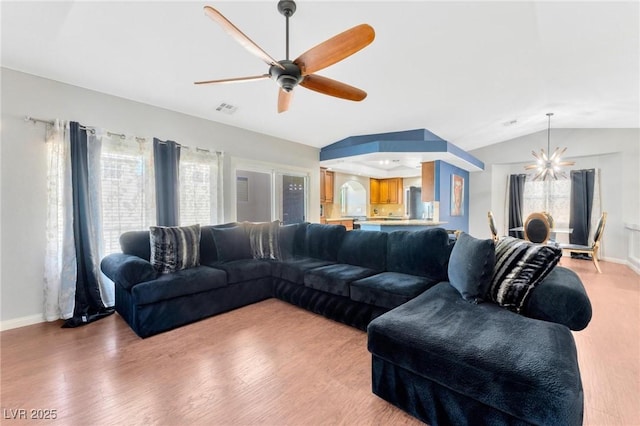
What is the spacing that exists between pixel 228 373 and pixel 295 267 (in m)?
1.50

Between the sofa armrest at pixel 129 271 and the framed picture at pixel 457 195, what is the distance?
21.2 ft

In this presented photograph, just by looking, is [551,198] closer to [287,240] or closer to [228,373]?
[287,240]

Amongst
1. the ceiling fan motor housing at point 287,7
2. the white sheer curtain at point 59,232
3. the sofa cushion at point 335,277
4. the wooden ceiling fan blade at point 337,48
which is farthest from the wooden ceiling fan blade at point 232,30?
the white sheer curtain at point 59,232

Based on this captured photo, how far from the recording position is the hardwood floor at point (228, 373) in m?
1.58

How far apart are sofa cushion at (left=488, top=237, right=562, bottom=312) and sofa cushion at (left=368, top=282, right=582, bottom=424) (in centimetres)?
11

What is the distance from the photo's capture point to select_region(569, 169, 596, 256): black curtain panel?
248 inches

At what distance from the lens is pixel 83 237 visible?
2.96 meters

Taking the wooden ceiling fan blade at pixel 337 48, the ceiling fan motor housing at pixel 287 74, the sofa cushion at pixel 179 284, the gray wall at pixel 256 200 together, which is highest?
the wooden ceiling fan blade at pixel 337 48

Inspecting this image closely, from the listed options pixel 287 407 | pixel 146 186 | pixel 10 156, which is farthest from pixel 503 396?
pixel 10 156

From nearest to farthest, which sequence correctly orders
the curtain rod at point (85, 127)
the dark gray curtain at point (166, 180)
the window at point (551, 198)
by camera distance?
the curtain rod at point (85, 127)
the dark gray curtain at point (166, 180)
the window at point (551, 198)

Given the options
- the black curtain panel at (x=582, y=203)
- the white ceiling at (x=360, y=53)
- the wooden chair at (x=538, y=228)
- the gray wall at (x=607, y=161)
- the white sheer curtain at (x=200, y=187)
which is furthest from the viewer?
the black curtain panel at (x=582, y=203)

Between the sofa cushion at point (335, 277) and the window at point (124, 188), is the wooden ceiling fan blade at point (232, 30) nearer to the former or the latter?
the sofa cushion at point (335, 277)

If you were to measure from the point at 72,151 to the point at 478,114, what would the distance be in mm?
5878

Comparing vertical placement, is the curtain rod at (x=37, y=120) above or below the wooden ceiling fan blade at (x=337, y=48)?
below
